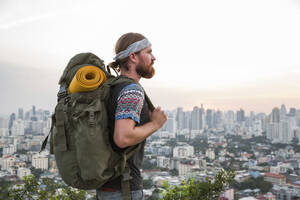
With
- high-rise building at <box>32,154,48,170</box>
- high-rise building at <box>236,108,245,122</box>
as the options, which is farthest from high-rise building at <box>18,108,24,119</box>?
high-rise building at <box>236,108,245,122</box>

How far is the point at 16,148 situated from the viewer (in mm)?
22812

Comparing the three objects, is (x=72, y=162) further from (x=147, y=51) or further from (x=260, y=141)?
(x=260, y=141)

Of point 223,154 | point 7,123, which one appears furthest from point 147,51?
point 7,123

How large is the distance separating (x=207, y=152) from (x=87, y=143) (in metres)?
26.0

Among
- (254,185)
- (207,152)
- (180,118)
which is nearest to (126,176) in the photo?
(254,185)

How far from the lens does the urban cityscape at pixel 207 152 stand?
15.6m

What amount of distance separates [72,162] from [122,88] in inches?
8.5

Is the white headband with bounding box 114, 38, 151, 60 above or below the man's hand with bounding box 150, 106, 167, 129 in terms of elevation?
above

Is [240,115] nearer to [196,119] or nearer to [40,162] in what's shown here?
[196,119]

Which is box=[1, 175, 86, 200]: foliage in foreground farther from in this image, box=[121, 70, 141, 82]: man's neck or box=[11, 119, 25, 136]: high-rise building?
box=[11, 119, 25, 136]: high-rise building

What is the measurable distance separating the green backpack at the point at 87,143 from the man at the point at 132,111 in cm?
2

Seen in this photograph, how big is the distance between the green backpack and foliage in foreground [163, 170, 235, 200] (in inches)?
70.0

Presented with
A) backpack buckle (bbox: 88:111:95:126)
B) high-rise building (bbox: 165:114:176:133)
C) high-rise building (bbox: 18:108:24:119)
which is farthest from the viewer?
high-rise building (bbox: 165:114:176:133)

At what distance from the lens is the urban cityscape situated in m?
15.6
